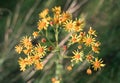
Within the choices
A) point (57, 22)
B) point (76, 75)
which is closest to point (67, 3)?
point (76, 75)

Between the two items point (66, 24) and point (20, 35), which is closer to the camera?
point (66, 24)

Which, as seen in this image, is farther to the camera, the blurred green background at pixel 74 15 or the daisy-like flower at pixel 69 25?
the blurred green background at pixel 74 15

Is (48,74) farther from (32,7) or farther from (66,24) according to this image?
(66,24)

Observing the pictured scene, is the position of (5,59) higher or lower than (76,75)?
higher

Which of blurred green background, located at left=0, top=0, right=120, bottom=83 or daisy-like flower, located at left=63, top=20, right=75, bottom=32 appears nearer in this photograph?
daisy-like flower, located at left=63, top=20, right=75, bottom=32

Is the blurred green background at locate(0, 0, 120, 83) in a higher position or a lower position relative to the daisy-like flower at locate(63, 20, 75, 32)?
higher

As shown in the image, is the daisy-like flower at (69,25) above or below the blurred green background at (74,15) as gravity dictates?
below

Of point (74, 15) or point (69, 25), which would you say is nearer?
point (69, 25)

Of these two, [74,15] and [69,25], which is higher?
[74,15]
